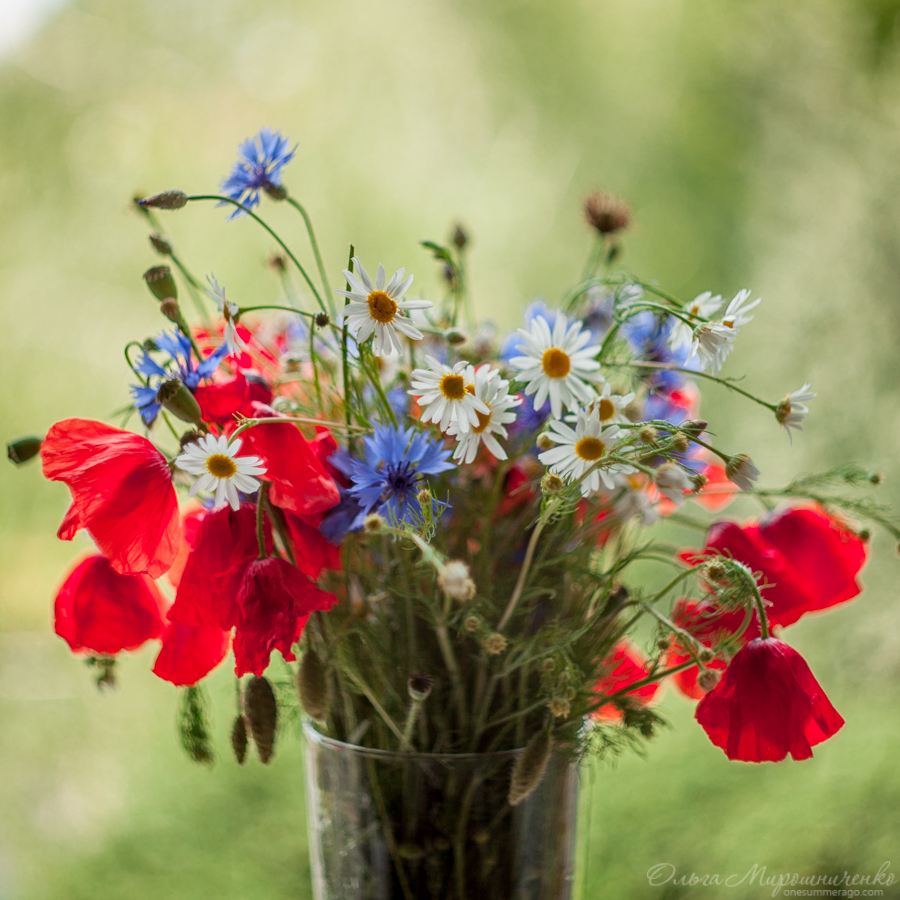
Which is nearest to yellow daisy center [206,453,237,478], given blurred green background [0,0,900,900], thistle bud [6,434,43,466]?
thistle bud [6,434,43,466]

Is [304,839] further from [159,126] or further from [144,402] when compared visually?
[159,126]

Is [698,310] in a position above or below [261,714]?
above

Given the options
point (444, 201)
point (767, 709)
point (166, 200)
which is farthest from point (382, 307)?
point (444, 201)

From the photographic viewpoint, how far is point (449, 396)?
0.33m

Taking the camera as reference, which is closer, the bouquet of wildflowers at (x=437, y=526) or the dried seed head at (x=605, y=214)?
the bouquet of wildflowers at (x=437, y=526)

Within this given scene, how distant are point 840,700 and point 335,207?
0.93 m

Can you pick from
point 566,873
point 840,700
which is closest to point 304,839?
point 566,873

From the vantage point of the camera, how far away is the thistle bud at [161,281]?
0.37 metres

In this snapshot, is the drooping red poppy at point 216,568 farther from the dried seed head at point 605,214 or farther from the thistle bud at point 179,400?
the dried seed head at point 605,214

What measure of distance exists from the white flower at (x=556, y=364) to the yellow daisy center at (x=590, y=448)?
2cm

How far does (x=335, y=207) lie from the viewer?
48.4 inches

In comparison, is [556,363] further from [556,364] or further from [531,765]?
[531,765]

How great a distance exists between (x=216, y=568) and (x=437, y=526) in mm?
95

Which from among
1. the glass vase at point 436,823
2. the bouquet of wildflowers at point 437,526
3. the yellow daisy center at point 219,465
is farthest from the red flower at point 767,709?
the yellow daisy center at point 219,465
